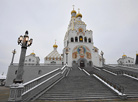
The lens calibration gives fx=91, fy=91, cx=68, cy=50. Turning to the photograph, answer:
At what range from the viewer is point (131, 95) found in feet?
23.7

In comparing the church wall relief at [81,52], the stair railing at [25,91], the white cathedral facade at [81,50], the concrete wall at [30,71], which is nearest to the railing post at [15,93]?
the stair railing at [25,91]

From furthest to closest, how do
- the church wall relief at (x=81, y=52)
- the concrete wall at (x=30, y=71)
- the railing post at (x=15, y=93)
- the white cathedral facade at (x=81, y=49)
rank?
1. the church wall relief at (x=81, y=52)
2. the white cathedral facade at (x=81, y=49)
3. the concrete wall at (x=30, y=71)
4. the railing post at (x=15, y=93)

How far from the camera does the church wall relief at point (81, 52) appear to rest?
3015cm

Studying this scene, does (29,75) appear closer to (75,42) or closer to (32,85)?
(32,85)

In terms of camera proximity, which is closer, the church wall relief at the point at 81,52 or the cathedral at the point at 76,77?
the cathedral at the point at 76,77

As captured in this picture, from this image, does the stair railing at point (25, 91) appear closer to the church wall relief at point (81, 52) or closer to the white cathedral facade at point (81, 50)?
the white cathedral facade at point (81, 50)

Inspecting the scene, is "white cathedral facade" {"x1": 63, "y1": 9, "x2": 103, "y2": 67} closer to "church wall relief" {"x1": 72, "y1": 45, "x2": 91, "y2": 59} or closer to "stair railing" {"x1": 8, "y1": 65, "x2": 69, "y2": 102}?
"church wall relief" {"x1": 72, "y1": 45, "x2": 91, "y2": 59}

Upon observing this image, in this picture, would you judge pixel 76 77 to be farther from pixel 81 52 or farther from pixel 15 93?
pixel 81 52

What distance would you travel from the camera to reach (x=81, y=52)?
30547 mm

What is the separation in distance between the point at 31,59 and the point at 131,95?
123 feet

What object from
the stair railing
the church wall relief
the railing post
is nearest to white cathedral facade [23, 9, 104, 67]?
the church wall relief

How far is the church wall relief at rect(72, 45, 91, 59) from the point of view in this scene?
3015cm

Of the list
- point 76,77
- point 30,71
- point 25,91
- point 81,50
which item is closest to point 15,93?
point 25,91

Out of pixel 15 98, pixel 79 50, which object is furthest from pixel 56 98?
pixel 79 50
